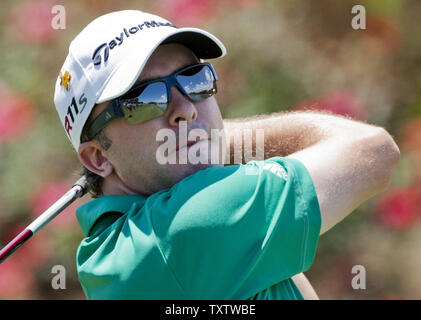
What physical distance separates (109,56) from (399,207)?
9.63 ft

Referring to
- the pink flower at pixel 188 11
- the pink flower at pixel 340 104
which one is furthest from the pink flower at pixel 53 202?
the pink flower at pixel 340 104

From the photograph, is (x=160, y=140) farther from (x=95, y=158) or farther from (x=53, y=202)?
(x=53, y=202)

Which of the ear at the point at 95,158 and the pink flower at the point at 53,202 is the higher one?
the ear at the point at 95,158

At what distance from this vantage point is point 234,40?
4457mm

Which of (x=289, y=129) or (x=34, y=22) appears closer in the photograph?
(x=289, y=129)

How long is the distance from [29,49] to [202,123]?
3.12 meters

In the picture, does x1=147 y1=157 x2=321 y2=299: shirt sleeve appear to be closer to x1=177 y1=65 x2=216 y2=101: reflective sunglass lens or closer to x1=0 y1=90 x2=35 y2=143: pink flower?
x1=177 y1=65 x2=216 y2=101: reflective sunglass lens

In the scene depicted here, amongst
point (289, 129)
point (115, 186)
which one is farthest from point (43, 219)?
point (289, 129)

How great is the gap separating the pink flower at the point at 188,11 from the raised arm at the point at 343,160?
97.4 inches

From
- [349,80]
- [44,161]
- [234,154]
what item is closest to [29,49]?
[44,161]

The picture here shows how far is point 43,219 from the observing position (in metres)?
2.04

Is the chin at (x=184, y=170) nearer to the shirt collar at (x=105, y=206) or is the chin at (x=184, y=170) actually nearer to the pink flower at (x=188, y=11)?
the shirt collar at (x=105, y=206)

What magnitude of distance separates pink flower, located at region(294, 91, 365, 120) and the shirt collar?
2.53 metres

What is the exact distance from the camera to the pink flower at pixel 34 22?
A: 460 cm
